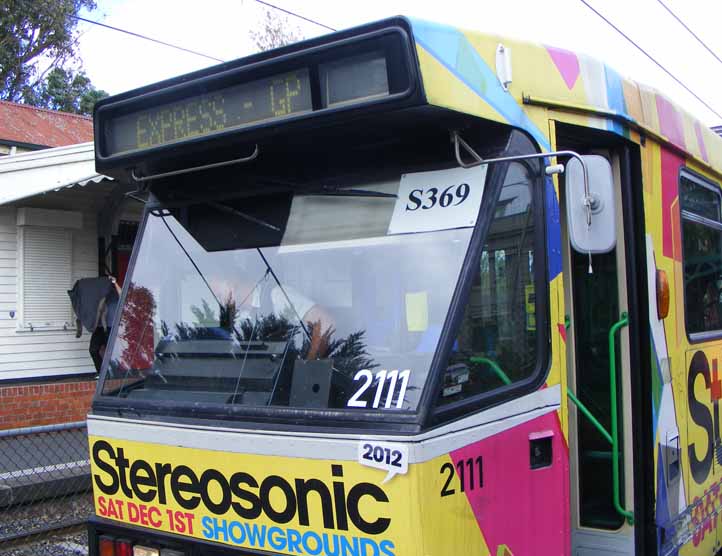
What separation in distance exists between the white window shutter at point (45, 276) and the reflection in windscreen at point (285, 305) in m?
8.50

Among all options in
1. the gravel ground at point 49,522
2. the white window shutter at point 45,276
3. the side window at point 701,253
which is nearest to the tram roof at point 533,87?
the side window at point 701,253

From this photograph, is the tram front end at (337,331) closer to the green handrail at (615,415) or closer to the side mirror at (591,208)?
the side mirror at (591,208)

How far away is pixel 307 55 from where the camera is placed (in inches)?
107

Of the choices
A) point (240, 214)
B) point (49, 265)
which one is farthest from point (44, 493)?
point (240, 214)

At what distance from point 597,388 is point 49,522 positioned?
5.46 meters

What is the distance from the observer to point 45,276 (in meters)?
11.4

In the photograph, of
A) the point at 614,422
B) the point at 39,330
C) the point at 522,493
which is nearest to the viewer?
the point at 522,493

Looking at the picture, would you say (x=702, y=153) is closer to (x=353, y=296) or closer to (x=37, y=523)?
(x=353, y=296)

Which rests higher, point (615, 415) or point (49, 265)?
point (49, 265)

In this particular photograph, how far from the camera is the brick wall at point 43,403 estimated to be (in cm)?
1030

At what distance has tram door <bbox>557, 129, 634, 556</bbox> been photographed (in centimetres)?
358

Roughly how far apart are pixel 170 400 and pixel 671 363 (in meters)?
2.44

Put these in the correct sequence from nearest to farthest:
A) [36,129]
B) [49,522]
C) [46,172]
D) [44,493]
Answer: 1. [49,522]
2. [44,493]
3. [46,172]
4. [36,129]

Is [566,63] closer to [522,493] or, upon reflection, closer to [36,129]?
[522,493]
